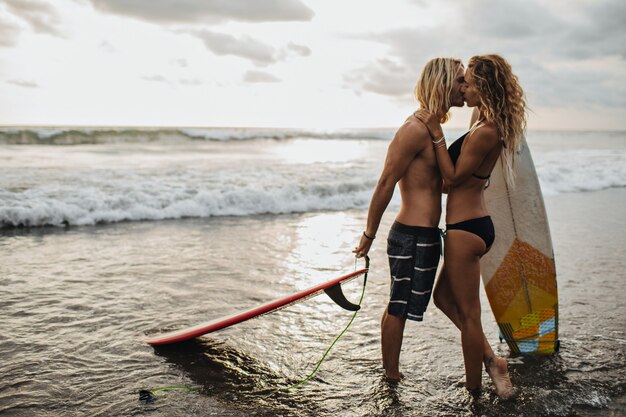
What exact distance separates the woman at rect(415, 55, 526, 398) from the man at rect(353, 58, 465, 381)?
0.25ft

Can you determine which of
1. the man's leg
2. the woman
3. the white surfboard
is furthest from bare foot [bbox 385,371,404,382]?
the white surfboard

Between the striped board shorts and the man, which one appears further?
the striped board shorts

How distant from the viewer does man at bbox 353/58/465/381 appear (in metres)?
2.92

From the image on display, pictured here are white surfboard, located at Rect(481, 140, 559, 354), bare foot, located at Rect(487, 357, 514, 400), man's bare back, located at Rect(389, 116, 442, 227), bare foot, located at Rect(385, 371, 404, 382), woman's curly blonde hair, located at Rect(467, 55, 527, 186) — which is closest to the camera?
woman's curly blonde hair, located at Rect(467, 55, 527, 186)

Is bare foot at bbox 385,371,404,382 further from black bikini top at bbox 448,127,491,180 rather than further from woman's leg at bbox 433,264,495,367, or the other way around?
black bikini top at bbox 448,127,491,180

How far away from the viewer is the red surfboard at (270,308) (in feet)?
11.2

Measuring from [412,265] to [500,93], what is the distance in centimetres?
113

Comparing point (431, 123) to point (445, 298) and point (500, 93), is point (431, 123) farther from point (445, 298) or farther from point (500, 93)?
point (445, 298)

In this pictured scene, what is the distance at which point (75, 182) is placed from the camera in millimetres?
11008


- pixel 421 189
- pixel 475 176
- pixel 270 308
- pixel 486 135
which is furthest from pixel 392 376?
pixel 486 135

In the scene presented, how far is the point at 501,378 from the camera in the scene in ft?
10.3

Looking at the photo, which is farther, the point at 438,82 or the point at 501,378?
the point at 501,378

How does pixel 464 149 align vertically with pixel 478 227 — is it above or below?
above

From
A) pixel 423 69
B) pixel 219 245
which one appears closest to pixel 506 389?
pixel 423 69
